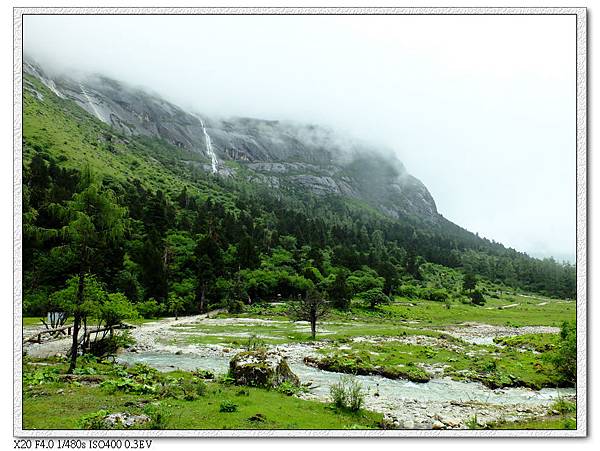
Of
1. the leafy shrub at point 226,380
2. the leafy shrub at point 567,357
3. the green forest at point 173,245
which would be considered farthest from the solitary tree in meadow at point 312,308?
the leafy shrub at point 567,357

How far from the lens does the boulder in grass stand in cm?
1680

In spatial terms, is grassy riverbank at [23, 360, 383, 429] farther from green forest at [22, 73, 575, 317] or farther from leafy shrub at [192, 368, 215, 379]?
green forest at [22, 73, 575, 317]

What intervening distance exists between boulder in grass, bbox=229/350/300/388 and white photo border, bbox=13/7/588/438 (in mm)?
5571

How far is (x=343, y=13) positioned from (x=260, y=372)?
14545mm

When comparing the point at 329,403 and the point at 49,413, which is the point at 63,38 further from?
the point at 329,403

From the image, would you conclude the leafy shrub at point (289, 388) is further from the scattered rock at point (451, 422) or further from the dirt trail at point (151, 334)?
the dirt trail at point (151, 334)

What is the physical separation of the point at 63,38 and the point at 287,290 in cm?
5762

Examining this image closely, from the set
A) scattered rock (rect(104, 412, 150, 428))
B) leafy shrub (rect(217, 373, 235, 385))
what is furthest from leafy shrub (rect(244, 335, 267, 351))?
scattered rock (rect(104, 412, 150, 428))

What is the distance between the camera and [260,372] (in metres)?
16.9

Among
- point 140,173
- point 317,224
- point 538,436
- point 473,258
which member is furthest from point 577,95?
point 473,258

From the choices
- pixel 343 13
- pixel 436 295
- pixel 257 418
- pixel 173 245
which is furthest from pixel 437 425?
pixel 436 295

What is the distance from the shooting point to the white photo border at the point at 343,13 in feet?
36.5

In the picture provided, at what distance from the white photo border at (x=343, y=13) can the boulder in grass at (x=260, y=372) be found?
557 centimetres

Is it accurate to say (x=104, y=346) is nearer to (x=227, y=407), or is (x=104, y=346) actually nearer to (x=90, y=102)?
(x=227, y=407)
